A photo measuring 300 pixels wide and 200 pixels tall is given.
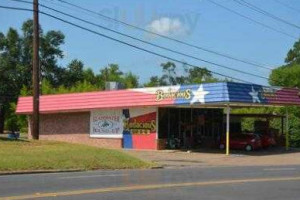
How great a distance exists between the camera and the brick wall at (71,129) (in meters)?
47.8

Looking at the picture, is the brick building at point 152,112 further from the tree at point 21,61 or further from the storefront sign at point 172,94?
the tree at point 21,61

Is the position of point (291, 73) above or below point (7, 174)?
above

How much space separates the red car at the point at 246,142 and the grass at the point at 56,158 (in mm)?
16361

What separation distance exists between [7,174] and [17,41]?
62.7 meters

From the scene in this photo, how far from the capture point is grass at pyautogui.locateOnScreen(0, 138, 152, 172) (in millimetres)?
23969

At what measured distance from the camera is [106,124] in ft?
155

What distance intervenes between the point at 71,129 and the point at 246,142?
595 inches

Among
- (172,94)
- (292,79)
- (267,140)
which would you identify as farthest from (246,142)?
(292,79)

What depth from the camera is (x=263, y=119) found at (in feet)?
179

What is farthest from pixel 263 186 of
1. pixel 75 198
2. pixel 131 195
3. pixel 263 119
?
pixel 263 119

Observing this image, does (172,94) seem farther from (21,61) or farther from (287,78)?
(21,61)

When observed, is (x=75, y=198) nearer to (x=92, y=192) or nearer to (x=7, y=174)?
(x=92, y=192)

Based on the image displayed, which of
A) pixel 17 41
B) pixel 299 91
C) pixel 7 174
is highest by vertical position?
pixel 17 41

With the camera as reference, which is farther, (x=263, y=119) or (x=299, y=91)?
(x=263, y=119)
